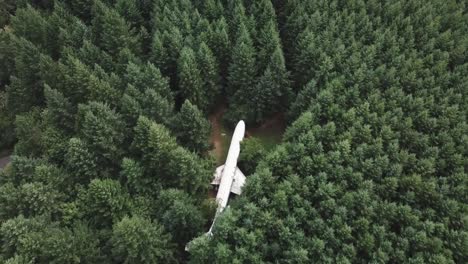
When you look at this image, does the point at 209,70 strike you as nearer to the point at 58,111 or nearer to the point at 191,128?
the point at 191,128

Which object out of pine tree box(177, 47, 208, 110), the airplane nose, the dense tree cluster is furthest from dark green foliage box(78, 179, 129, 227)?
the airplane nose

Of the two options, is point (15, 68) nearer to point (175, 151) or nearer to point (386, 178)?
point (175, 151)

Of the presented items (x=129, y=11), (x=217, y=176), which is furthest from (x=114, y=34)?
(x=217, y=176)

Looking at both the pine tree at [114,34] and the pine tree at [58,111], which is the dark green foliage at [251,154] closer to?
the pine tree at [114,34]

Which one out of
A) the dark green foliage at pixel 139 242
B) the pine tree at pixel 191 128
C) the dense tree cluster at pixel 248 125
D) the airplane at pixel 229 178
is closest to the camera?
the dark green foliage at pixel 139 242

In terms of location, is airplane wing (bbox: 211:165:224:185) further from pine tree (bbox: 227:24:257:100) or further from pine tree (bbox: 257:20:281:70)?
pine tree (bbox: 257:20:281:70)

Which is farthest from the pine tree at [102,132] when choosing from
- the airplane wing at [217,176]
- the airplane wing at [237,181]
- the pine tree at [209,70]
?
the airplane wing at [237,181]

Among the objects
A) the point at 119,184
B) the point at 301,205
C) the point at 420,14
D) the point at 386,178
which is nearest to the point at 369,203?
the point at 386,178

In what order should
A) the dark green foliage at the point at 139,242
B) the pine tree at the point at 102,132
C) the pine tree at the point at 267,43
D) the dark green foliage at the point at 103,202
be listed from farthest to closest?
the pine tree at the point at 267,43, the pine tree at the point at 102,132, the dark green foliage at the point at 103,202, the dark green foliage at the point at 139,242
